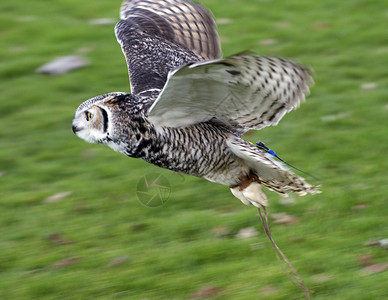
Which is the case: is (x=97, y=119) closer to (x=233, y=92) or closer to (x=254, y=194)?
(x=233, y=92)

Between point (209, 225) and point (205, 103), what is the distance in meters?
1.22

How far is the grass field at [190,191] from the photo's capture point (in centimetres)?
443

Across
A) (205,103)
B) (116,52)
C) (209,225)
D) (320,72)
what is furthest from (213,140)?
(116,52)

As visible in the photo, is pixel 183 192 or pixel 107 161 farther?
pixel 107 161

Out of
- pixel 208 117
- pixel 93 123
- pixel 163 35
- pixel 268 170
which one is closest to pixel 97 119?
pixel 93 123

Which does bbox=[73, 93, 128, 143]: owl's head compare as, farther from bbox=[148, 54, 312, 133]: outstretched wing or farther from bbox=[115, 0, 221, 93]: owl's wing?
bbox=[115, 0, 221, 93]: owl's wing

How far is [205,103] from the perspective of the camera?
4.09 m

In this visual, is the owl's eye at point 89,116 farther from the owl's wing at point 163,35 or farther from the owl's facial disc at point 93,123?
the owl's wing at point 163,35

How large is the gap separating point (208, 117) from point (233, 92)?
0.35 m

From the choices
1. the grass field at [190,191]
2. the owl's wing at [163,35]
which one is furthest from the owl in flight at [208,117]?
the grass field at [190,191]

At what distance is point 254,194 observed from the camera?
4.53m

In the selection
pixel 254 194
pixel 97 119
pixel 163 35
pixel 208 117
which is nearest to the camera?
pixel 97 119

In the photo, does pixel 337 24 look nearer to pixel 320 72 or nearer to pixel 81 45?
pixel 320 72

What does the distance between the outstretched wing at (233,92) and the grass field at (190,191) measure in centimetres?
98
